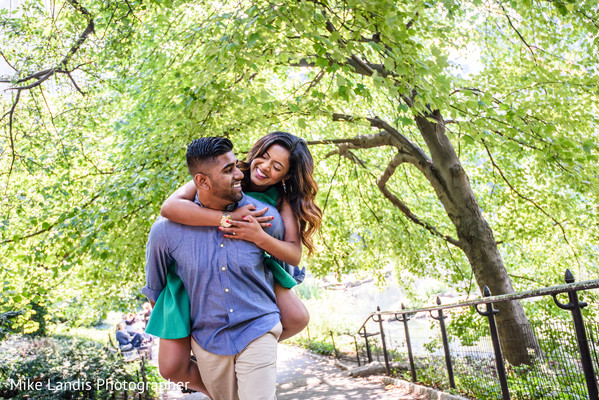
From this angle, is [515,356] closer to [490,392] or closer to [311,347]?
[490,392]

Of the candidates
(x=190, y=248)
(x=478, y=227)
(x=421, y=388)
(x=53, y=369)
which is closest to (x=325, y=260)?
(x=478, y=227)

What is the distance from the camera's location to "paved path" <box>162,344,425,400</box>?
7672 millimetres

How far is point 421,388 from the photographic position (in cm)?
702

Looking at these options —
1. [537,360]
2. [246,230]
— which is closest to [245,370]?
[246,230]

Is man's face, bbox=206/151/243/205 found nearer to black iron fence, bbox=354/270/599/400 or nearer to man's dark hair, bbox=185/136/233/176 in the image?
man's dark hair, bbox=185/136/233/176

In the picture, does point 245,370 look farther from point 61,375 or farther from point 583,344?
point 61,375

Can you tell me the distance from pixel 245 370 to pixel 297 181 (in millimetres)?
1029

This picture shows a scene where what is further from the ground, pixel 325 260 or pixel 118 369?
pixel 325 260

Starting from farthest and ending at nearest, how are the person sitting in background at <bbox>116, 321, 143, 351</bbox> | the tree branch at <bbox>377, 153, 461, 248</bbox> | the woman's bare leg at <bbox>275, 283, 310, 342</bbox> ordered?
the person sitting in background at <bbox>116, 321, 143, 351</bbox>
the tree branch at <bbox>377, 153, 461, 248</bbox>
the woman's bare leg at <bbox>275, 283, 310, 342</bbox>

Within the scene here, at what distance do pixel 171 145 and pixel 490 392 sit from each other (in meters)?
5.20

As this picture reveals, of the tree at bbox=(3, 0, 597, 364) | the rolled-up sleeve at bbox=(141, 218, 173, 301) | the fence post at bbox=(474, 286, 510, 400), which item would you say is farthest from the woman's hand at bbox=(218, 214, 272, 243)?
the fence post at bbox=(474, 286, 510, 400)

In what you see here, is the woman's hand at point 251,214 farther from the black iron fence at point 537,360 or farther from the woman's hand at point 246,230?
the black iron fence at point 537,360

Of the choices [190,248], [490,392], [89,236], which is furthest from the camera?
[89,236]

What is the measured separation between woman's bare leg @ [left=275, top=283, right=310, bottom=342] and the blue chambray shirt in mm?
104
